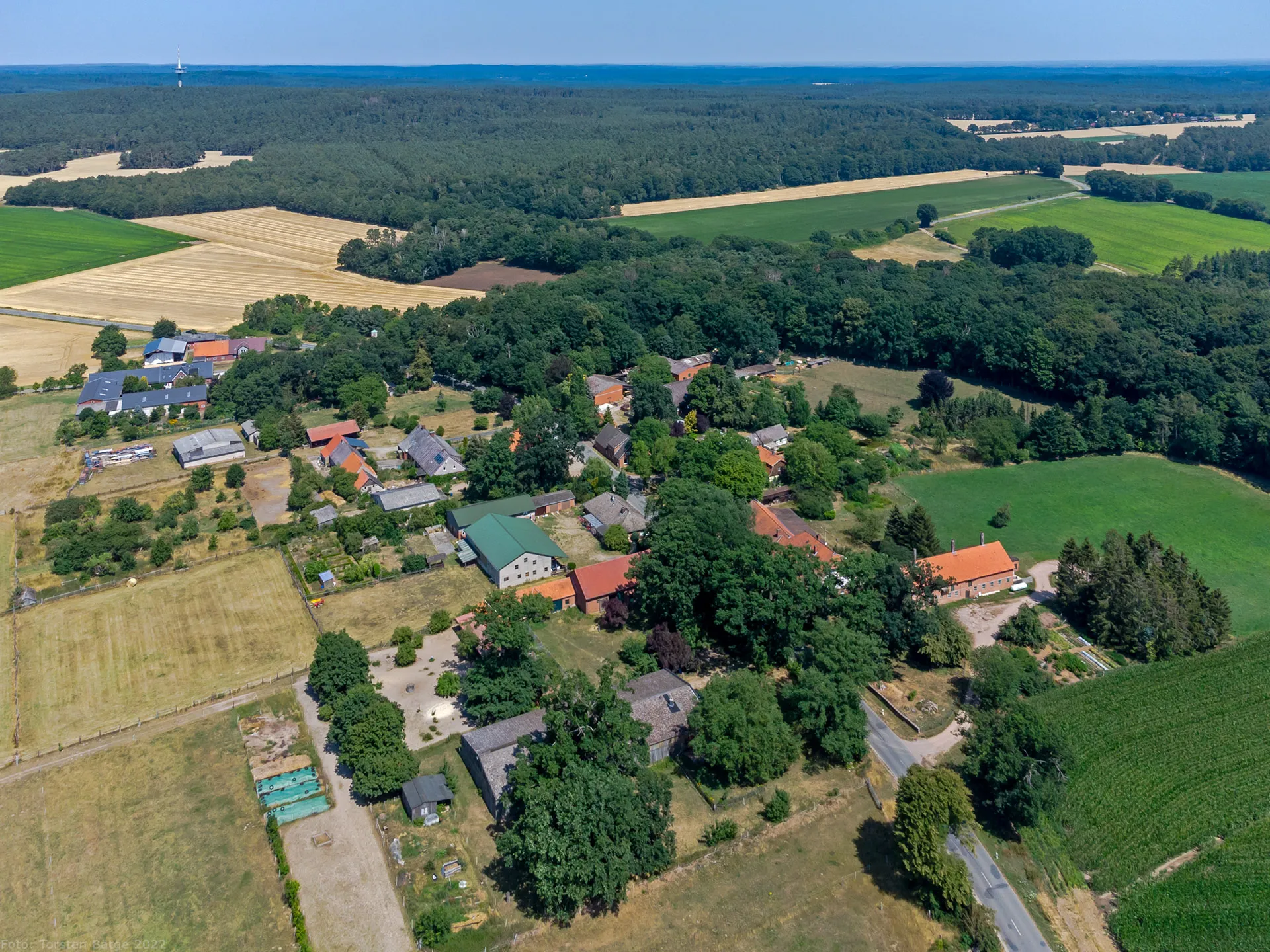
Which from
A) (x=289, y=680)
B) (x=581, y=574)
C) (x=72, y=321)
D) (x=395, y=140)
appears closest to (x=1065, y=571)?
(x=581, y=574)

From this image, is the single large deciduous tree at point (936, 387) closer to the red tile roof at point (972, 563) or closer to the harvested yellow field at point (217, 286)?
the red tile roof at point (972, 563)

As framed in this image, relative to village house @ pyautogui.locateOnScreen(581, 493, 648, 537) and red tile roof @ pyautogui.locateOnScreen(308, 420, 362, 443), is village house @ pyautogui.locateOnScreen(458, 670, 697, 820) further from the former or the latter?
red tile roof @ pyautogui.locateOnScreen(308, 420, 362, 443)

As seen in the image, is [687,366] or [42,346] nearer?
[687,366]

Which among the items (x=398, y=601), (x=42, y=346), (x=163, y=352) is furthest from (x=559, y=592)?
(x=42, y=346)

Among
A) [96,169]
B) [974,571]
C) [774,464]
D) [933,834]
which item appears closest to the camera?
[933,834]

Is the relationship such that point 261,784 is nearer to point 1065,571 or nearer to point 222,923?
point 222,923

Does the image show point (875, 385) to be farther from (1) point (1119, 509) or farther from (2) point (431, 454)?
(2) point (431, 454)

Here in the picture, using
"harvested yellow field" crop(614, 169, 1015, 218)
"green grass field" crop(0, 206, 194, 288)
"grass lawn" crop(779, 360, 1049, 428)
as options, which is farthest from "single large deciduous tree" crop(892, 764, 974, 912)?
"harvested yellow field" crop(614, 169, 1015, 218)

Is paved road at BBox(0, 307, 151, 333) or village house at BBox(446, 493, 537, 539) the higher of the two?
paved road at BBox(0, 307, 151, 333)
